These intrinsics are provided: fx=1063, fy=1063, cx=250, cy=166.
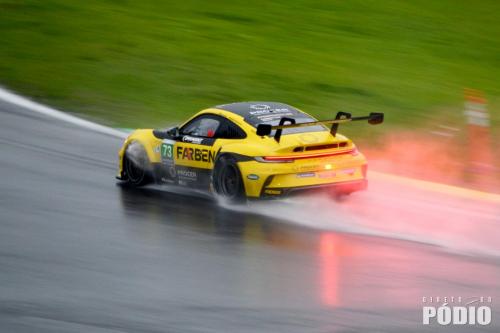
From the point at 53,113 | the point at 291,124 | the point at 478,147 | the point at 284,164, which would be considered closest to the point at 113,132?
the point at 53,113

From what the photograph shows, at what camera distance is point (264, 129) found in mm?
12359

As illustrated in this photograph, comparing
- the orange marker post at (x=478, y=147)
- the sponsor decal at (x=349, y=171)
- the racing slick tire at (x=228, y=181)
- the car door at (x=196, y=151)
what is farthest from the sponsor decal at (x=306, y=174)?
the orange marker post at (x=478, y=147)

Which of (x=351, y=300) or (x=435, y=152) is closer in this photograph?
(x=351, y=300)

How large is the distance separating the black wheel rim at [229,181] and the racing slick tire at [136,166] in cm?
158

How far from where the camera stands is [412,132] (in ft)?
57.4

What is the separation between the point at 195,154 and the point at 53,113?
564cm

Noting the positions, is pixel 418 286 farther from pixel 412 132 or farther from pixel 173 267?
pixel 412 132

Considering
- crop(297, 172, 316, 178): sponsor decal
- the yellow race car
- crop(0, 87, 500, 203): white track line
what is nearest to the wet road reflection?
the yellow race car

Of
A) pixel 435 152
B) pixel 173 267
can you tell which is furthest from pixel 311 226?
pixel 435 152

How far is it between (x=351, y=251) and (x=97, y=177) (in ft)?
16.1

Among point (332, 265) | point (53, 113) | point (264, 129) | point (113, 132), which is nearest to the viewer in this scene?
point (332, 265)

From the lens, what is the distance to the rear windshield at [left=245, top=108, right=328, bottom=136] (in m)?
13.0

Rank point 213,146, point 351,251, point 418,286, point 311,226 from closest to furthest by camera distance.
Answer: point 418,286 < point 351,251 < point 311,226 < point 213,146

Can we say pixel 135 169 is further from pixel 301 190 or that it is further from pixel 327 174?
pixel 327 174
